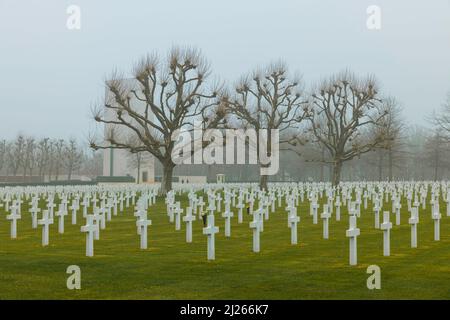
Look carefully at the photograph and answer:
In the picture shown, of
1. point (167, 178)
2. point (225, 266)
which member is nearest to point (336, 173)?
point (167, 178)

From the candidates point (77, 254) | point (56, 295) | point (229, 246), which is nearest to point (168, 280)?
point (56, 295)

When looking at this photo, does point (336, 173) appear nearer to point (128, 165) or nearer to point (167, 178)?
point (167, 178)

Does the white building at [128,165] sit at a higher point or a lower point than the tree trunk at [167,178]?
higher

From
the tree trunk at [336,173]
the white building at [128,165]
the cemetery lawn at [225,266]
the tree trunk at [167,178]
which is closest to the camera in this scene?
the cemetery lawn at [225,266]

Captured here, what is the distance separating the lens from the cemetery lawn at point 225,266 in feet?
25.2

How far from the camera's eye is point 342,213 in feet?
68.7

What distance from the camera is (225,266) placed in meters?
9.76

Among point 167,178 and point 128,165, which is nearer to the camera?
point 167,178

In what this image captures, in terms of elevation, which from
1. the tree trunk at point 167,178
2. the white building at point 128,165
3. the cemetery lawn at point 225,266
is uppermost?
the white building at point 128,165

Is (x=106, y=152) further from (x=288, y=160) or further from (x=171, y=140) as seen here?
(x=171, y=140)

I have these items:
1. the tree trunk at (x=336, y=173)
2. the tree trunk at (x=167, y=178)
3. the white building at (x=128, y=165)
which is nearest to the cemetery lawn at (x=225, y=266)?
the tree trunk at (x=167, y=178)

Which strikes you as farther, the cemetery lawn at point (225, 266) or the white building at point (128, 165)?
the white building at point (128, 165)

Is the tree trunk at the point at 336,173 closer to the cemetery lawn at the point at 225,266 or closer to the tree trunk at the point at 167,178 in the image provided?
the tree trunk at the point at 167,178

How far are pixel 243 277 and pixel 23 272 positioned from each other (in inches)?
121
